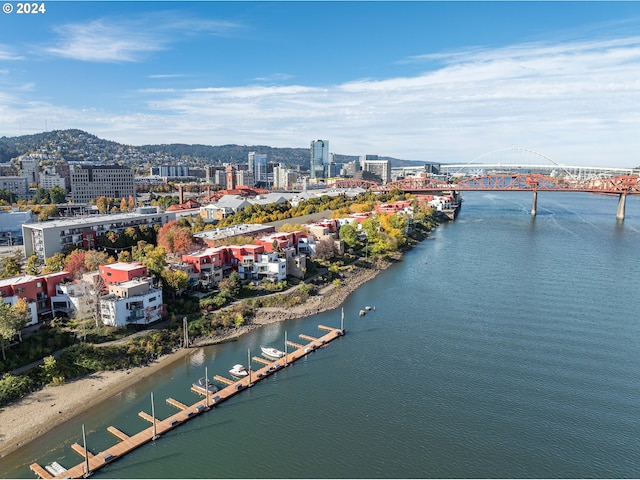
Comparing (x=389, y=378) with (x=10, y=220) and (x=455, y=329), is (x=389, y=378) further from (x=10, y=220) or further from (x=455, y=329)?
(x=10, y=220)

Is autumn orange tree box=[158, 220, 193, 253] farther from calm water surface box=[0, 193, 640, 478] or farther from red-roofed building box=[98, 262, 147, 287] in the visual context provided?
calm water surface box=[0, 193, 640, 478]

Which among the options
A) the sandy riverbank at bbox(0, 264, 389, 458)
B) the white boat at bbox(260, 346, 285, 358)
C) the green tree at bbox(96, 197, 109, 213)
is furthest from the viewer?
the green tree at bbox(96, 197, 109, 213)

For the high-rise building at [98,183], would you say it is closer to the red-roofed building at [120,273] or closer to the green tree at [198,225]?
the green tree at [198,225]

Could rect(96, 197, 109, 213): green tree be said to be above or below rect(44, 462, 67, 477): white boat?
above

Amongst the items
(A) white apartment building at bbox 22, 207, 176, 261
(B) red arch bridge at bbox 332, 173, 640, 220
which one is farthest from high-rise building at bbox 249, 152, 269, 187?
(A) white apartment building at bbox 22, 207, 176, 261

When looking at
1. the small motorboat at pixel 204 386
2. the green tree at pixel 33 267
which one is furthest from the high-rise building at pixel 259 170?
the small motorboat at pixel 204 386

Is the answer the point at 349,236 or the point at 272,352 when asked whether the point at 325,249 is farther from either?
the point at 272,352

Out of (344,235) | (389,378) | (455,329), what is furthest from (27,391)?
(344,235)
